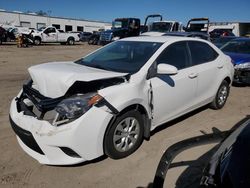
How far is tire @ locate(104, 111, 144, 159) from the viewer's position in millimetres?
3201

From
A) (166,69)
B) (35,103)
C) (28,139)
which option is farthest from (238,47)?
(28,139)

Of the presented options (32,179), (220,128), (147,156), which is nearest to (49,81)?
(32,179)

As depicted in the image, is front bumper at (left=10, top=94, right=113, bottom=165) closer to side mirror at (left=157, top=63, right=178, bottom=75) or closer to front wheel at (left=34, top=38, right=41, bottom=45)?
side mirror at (left=157, top=63, right=178, bottom=75)

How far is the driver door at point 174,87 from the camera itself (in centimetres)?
375

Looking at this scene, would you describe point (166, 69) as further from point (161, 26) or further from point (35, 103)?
point (161, 26)

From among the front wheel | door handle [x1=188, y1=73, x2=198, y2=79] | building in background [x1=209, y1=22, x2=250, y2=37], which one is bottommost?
door handle [x1=188, y1=73, x2=198, y2=79]

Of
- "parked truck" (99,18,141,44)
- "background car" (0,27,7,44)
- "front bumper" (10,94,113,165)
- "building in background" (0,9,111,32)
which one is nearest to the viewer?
"front bumper" (10,94,113,165)

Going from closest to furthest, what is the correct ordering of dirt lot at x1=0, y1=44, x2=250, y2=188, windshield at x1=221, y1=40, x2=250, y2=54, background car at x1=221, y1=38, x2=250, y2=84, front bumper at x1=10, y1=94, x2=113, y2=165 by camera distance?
A: front bumper at x1=10, y1=94, x2=113, y2=165 < dirt lot at x1=0, y1=44, x2=250, y2=188 < background car at x1=221, y1=38, x2=250, y2=84 < windshield at x1=221, y1=40, x2=250, y2=54

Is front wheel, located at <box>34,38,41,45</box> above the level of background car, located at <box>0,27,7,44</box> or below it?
below

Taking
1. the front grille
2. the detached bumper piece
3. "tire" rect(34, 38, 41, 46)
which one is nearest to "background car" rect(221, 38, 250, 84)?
the front grille

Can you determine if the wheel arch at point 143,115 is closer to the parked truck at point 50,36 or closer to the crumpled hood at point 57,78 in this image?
the crumpled hood at point 57,78

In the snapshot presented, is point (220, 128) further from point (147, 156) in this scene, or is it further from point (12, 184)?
point (12, 184)

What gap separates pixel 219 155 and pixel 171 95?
2204 millimetres

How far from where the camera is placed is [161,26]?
62.0 feet
